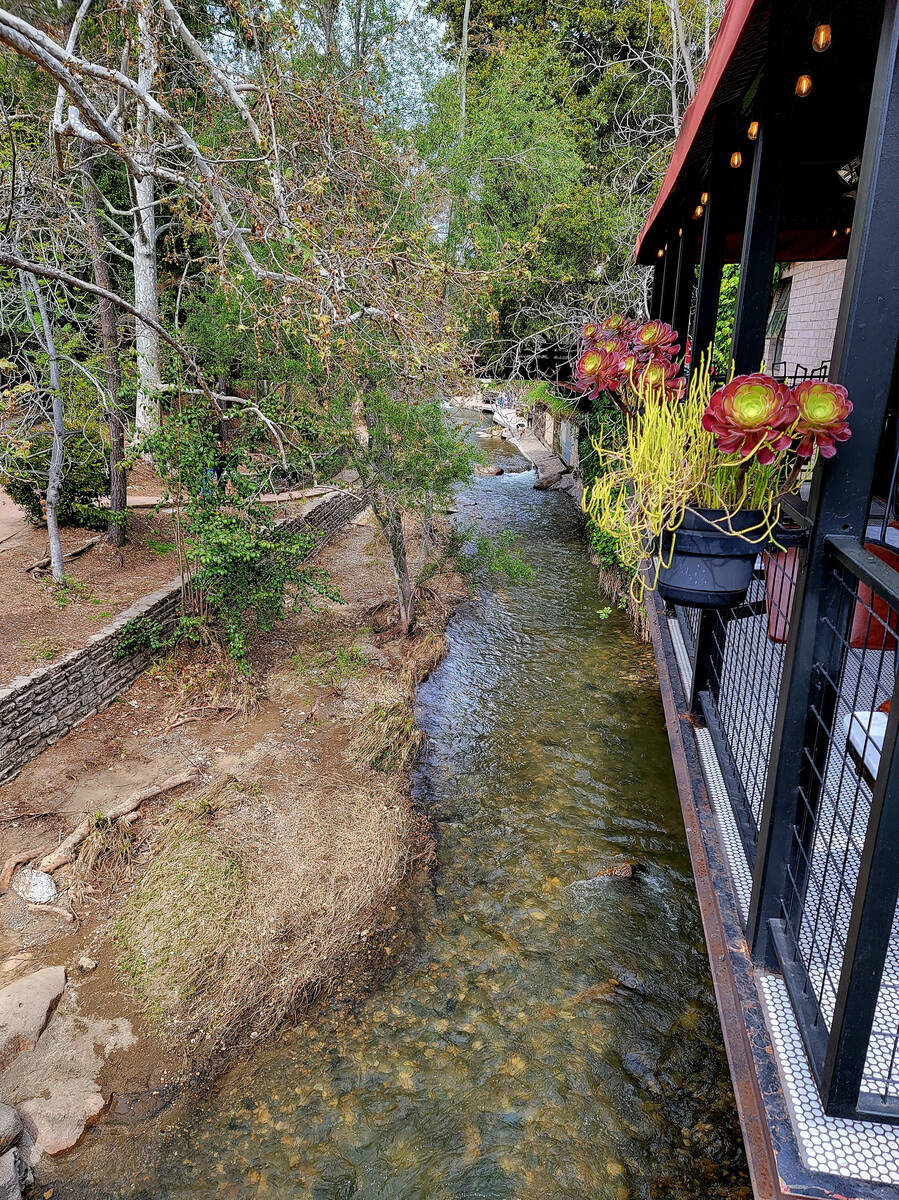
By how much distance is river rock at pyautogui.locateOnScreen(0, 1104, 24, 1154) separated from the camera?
3.68m

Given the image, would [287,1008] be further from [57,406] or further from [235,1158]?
[57,406]

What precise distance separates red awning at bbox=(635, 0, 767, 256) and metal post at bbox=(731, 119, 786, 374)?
28 cm

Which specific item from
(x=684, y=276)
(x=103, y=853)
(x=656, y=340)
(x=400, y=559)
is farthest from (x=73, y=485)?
(x=656, y=340)

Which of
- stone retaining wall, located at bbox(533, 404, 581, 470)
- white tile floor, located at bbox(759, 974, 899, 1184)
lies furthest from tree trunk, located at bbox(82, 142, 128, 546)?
stone retaining wall, located at bbox(533, 404, 581, 470)

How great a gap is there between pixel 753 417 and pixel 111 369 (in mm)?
9328

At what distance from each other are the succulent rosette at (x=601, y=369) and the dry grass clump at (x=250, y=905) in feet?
14.0

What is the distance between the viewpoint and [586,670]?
373 inches

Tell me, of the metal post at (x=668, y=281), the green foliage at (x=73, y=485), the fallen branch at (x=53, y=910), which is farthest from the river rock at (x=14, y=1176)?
the green foliage at (x=73, y=485)

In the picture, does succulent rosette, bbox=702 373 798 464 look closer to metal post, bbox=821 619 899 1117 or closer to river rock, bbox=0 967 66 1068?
metal post, bbox=821 619 899 1117

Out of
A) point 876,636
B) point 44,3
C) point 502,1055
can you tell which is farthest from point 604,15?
point 502,1055

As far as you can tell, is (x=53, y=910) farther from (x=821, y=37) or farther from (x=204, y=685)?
(x=821, y=37)

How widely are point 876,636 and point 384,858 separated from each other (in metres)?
4.02

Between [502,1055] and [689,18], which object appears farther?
[689,18]

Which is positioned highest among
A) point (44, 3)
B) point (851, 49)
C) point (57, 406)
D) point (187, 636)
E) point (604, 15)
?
point (604, 15)
